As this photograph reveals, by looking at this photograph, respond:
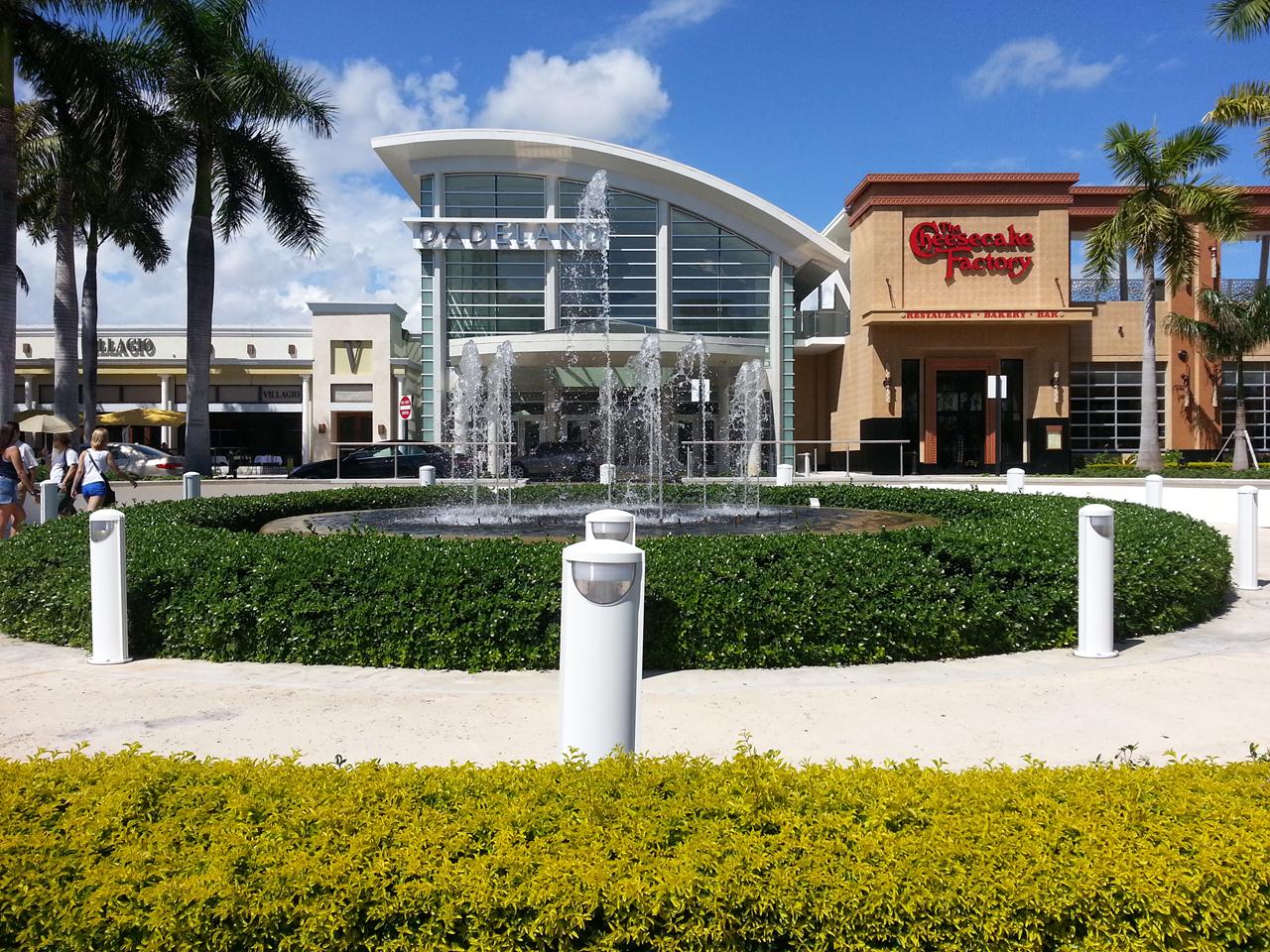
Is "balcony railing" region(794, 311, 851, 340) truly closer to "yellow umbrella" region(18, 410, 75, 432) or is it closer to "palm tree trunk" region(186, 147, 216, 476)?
"palm tree trunk" region(186, 147, 216, 476)

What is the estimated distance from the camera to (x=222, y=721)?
5.38 meters

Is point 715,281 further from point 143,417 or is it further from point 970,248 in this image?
point 143,417

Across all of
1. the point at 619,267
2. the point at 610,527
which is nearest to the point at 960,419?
the point at 619,267

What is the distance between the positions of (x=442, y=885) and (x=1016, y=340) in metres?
35.0

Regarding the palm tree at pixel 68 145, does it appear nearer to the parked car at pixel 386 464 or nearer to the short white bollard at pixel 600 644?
the parked car at pixel 386 464

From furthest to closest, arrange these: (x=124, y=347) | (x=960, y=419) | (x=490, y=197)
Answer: (x=124, y=347) → (x=490, y=197) → (x=960, y=419)

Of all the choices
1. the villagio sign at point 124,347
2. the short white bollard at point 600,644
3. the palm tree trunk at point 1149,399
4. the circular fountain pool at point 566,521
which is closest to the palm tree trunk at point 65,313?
the circular fountain pool at point 566,521

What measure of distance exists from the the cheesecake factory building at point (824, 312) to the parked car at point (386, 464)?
5146mm

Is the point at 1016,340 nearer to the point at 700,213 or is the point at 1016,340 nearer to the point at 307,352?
the point at 700,213

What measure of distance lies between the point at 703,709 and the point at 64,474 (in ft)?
42.9

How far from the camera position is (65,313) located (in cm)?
2525

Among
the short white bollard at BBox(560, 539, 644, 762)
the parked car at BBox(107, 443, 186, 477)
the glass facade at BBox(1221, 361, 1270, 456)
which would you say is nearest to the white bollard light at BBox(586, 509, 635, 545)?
the short white bollard at BBox(560, 539, 644, 762)

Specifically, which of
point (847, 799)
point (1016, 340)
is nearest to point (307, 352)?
point (1016, 340)

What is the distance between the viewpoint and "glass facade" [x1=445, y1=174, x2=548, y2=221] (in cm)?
3466
